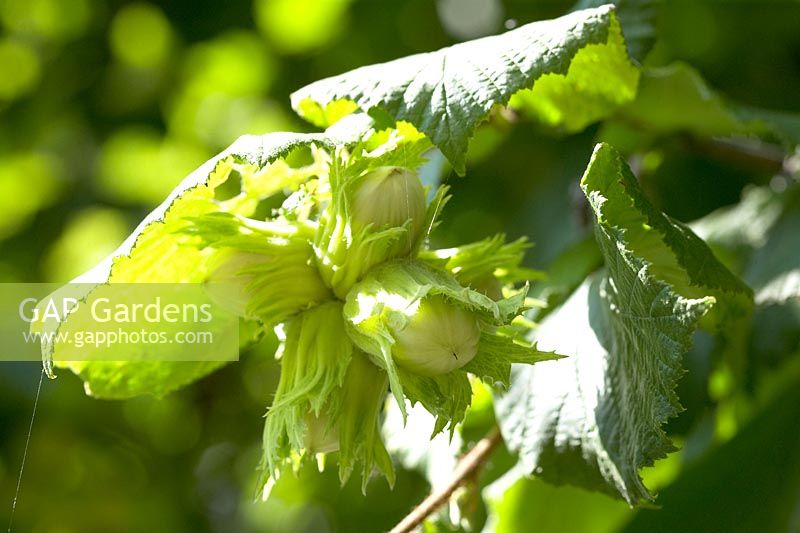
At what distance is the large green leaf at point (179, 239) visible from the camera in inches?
31.7

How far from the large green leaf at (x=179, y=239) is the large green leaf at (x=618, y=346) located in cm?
26

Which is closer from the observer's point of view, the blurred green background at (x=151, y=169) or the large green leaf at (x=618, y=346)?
the large green leaf at (x=618, y=346)

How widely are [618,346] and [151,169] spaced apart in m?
Result: 2.27

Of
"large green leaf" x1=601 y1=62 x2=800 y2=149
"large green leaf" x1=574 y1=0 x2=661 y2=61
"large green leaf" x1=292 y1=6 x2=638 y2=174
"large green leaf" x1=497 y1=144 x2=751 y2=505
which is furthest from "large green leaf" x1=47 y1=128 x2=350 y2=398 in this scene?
"large green leaf" x1=601 y1=62 x2=800 y2=149

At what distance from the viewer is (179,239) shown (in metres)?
0.94

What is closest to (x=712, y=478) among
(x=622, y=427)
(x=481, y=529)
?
(x=481, y=529)

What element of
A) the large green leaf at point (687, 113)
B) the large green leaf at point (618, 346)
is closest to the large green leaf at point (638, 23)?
the large green leaf at point (687, 113)

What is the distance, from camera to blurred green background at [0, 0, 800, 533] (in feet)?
7.89

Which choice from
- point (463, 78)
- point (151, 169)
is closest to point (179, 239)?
point (463, 78)

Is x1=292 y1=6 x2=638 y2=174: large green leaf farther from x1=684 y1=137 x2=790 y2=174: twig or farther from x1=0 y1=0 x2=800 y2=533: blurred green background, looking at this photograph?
x1=0 y1=0 x2=800 y2=533: blurred green background

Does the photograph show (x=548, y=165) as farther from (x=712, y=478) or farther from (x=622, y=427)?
(x=622, y=427)

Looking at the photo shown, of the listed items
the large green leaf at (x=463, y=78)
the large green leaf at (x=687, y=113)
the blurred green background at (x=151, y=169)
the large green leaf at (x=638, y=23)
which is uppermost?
the large green leaf at (x=463, y=78)

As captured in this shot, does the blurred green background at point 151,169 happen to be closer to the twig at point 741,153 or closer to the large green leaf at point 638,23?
the twig at point 741,153

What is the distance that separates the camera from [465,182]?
220 cm
